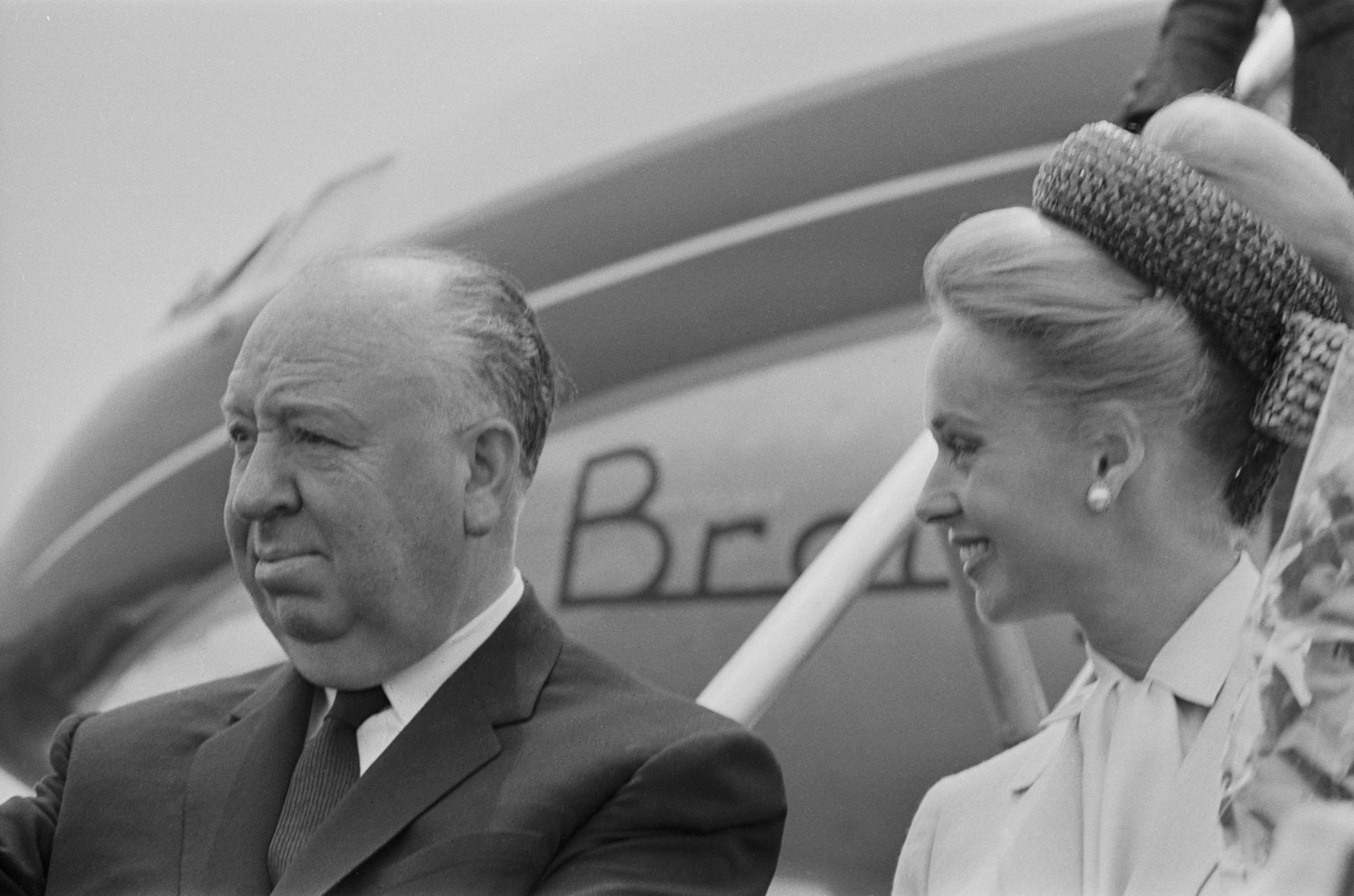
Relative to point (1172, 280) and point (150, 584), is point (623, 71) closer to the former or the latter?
point (150, 584)

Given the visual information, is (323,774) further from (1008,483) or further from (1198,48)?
(1198,48)

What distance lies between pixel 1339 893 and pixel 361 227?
303cm

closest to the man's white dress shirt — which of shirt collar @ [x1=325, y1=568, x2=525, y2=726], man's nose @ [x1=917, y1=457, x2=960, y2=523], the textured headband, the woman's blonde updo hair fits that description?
shirt collar @ [x1=325, y1=568, x2=525, y2=726]

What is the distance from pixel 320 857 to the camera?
1.64 m

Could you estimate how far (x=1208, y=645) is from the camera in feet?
5.01

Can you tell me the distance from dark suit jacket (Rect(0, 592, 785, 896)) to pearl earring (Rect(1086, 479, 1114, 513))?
0.38 metres

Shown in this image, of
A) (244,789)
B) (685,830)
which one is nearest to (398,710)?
(244,789)

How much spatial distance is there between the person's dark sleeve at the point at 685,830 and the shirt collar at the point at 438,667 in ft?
0.66

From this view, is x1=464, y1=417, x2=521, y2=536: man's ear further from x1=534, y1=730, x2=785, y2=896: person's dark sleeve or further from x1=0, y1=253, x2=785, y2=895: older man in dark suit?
x1=534, y1=730, x2=785, y2=896: person's dark sleeve

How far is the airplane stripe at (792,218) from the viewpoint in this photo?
3.39 metres

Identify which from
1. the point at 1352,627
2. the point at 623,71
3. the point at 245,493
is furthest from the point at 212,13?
the point at 1352,627

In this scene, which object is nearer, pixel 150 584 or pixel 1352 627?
pixel 1352 627

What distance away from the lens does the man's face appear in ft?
5.68

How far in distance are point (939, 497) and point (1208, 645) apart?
23 centimetres
